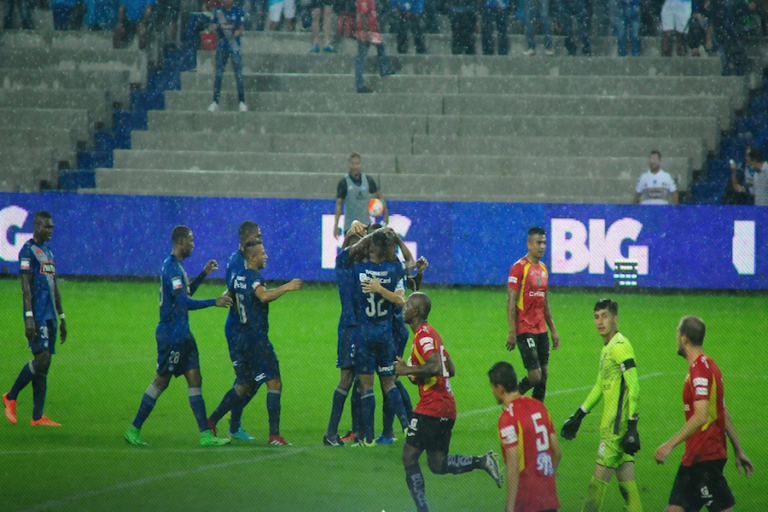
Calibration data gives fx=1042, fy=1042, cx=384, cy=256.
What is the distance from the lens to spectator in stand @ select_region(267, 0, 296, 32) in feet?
98.1

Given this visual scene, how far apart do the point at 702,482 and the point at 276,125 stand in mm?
20799

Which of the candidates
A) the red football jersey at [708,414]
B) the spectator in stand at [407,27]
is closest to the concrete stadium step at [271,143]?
the spectator in stand at [407,27]

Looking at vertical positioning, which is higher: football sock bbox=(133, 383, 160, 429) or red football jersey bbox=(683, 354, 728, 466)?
red football jersey bbox=(683, 354, 728, 466)

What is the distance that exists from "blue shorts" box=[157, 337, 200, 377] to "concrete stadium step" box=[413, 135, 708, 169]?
15884 millimetres

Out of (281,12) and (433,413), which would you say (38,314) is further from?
(281,12)

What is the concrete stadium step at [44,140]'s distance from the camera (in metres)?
26.6

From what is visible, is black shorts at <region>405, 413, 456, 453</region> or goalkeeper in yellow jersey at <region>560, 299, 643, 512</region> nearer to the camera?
goalkeeper in yellow jersey at <region>560, 299, 643, 512</region>

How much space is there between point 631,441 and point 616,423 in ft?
0.75

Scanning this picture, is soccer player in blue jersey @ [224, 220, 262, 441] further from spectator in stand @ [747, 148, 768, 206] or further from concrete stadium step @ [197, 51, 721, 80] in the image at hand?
concrete stadium step @ [197, 51, 721, 80]

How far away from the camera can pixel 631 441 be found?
26.1ft

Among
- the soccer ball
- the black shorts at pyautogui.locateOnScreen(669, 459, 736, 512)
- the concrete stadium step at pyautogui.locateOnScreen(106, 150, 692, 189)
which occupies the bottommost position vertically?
the black shorts at pyautogui.locateOnScreen(669, 459, 736, 512)

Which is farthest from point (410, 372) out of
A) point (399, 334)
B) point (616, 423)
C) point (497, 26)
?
point (497, 26)

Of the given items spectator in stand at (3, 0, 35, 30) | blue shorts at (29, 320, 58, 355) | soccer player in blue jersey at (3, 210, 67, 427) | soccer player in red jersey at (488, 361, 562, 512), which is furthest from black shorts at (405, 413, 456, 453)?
spectator in stand at (3, 0, 35, 30)

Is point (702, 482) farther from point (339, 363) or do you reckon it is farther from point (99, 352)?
point (99, 352)
